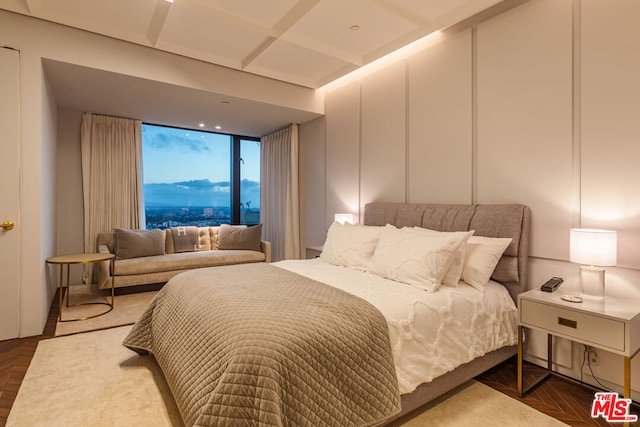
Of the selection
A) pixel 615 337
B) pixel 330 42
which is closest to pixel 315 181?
pixel 330 42

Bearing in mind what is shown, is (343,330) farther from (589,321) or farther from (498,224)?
(498,224)

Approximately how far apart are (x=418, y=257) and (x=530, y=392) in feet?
3.54

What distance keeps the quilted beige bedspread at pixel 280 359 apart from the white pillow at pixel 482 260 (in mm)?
1000

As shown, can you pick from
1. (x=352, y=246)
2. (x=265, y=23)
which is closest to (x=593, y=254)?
(x=352, y=246)

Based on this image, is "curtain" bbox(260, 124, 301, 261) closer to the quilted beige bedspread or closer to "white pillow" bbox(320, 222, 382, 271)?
"white pillow" bbox(320, 222, 382, 271)

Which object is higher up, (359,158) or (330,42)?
(330,42)

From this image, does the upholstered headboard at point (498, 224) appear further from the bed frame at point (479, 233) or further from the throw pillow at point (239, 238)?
the throw pillow at point (239, 238)

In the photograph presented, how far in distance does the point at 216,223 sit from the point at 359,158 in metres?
3.17

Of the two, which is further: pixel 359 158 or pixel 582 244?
pixel 359 158

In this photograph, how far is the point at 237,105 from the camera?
4215mm

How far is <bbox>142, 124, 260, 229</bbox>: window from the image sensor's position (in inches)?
225

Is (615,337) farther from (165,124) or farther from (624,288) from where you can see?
(165,124)

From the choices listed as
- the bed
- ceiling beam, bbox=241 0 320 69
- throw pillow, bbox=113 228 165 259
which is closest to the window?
throw pillow, bbox=113 228 165 259

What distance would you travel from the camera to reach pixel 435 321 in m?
1.86
